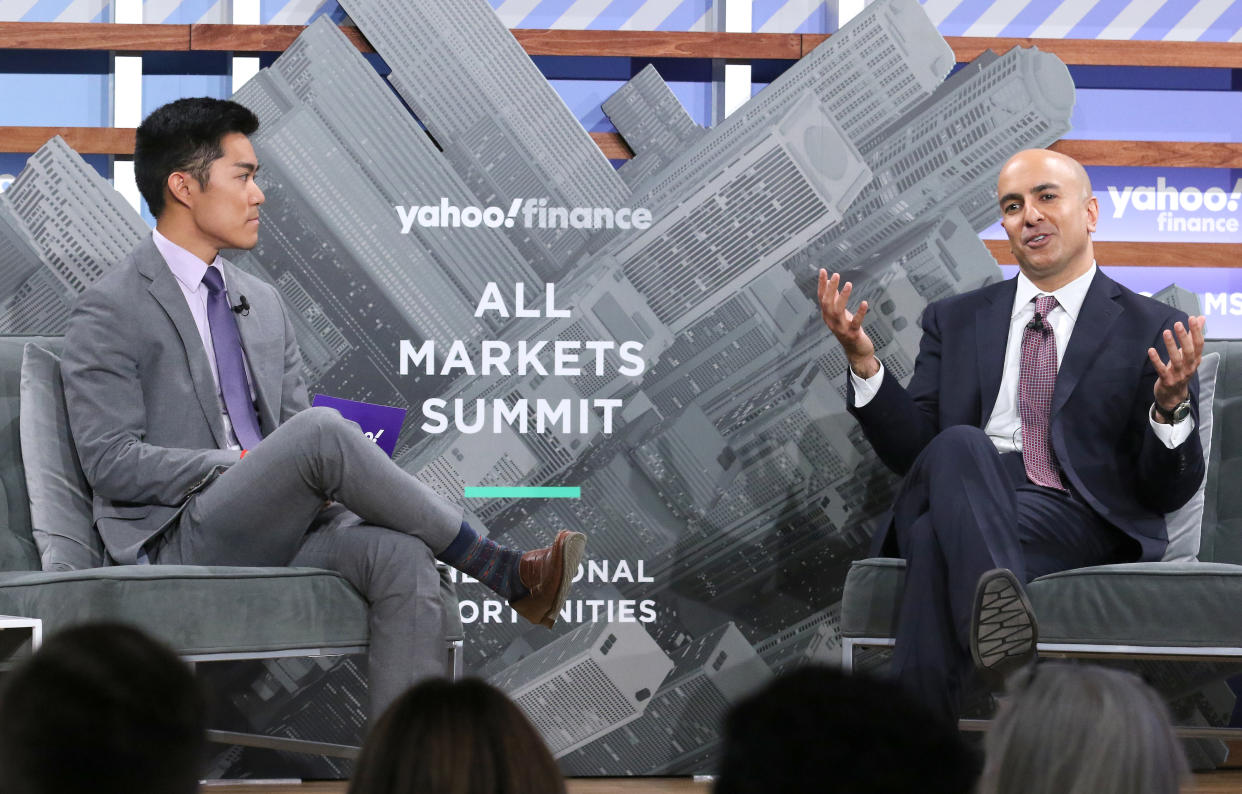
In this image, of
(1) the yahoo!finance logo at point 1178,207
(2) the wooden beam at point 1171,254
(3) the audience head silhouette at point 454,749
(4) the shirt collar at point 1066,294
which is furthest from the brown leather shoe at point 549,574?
(1) the yahoo!finance logo at point 1178,207

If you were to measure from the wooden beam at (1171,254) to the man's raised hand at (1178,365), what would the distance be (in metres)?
0.93

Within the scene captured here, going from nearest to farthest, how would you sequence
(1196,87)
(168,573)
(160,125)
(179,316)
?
(168,573), (179,316), (160,125), (1196,87)

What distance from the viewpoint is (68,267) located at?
3.31m

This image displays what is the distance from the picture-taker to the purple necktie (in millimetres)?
2805

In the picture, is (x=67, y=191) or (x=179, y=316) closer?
(x=179, y=316)

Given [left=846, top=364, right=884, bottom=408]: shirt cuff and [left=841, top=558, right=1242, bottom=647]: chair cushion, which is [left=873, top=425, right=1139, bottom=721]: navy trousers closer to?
[left=841, top=558, right=1242, bottom=647]: chair cushion

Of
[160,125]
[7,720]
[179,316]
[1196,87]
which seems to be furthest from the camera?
[1196,87]

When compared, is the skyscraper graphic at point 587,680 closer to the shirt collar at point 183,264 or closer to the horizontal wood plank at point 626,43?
the shirt collar at point 183,264

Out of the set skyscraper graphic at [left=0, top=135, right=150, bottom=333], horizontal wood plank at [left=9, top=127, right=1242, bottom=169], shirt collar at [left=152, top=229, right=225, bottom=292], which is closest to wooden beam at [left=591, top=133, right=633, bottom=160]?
horizontal wood plank at [left=9, top=127, right=1242, bottom=169]

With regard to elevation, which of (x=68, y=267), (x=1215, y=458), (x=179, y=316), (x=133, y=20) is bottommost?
(x=1215, y=458)

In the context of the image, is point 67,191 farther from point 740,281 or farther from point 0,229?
point 740,281

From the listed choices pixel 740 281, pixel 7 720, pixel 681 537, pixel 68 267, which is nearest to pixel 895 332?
pixel 740 281

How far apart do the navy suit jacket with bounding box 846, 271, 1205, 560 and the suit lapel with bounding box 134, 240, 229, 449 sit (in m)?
1.41

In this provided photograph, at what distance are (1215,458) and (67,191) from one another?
294 centimetres
